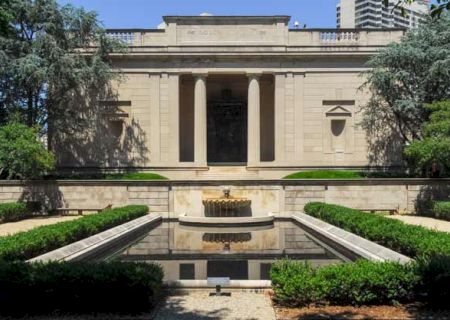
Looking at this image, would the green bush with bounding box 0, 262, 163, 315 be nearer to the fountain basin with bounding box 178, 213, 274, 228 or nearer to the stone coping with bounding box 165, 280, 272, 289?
the stone coping with bounding box 165, 280, 272, 289

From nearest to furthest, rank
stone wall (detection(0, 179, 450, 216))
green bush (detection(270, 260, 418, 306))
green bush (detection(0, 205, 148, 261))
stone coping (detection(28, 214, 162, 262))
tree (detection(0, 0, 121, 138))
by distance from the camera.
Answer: green bush (detection(270, 260, 418, 306))
green bush (detection(0, 205, 148, 261))
stone coping (detection(28, 214, 162, 262))
stone wall (detection(0, 179, 450, 216))
tree (detection(0, 0, 121, 138))

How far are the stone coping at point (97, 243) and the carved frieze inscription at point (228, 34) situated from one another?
17.4 metres

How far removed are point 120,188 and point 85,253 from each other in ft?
39.8

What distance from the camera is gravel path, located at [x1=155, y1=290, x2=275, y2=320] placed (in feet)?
24.6

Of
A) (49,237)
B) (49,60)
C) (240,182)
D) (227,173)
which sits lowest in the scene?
(49,237)

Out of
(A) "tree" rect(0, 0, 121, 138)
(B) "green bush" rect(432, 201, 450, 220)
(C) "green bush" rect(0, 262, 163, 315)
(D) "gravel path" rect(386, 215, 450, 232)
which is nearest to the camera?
(C) "green bush" rect(0, 262, 163, 315)

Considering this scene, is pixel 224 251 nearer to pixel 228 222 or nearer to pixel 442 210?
pixel 228 222

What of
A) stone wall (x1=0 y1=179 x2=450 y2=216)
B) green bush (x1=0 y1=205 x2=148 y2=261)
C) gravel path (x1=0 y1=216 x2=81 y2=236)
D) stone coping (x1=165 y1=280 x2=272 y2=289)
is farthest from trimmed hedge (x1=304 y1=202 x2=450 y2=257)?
gravel path (x1=0 y1=216 x2=81 y2=236)

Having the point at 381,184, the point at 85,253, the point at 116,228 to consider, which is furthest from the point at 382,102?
the point at 85,253

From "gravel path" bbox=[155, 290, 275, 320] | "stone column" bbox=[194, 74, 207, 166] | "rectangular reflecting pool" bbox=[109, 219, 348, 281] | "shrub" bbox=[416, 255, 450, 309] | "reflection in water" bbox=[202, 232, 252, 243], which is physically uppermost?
"stone column" bbox=[194, 74, 207, 166]

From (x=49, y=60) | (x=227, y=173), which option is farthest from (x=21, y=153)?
(x=227, y=173)

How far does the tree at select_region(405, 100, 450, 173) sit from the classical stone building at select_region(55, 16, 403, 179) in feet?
28.1

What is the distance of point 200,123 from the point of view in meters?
33.1

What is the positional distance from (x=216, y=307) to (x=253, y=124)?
25601mm
